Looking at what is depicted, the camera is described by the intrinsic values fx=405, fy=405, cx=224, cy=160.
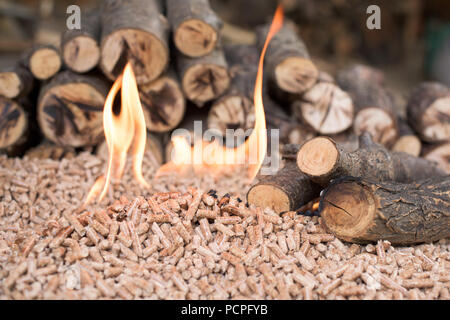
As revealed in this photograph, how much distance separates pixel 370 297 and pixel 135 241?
127 centimetres

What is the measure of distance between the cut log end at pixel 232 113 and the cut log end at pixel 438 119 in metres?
1.87

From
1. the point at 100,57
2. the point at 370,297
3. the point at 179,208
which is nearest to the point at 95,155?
the point at 100,57

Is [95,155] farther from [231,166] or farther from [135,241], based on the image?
[135,241]

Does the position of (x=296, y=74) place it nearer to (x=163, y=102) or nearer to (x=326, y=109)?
(x=326, y=109)

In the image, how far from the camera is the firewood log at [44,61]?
3598mm

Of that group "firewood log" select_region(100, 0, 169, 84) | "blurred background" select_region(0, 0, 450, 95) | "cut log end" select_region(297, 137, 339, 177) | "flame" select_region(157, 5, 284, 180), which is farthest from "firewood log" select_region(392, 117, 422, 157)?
"blurred background" select_region(0, 0, 450, 95)

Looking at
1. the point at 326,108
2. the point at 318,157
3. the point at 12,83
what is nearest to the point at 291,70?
the point at 326,108

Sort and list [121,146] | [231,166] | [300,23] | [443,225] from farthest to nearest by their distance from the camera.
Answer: [300,23] < [231,166] < [121,146] < [443,225]

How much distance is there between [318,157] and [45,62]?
2.59 m

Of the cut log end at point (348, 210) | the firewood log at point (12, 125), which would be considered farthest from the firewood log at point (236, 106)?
the firewood log at point (12, 125)

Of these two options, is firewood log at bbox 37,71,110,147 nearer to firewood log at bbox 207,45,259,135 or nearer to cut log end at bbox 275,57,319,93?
firewood log at bbox 207,45,259,135

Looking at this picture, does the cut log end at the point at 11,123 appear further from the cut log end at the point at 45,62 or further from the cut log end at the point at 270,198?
the cut log end at the point at 270,198

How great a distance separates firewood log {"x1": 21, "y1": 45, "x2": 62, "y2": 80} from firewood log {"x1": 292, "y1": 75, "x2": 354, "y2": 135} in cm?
229

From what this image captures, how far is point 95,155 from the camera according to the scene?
3.84 metres
